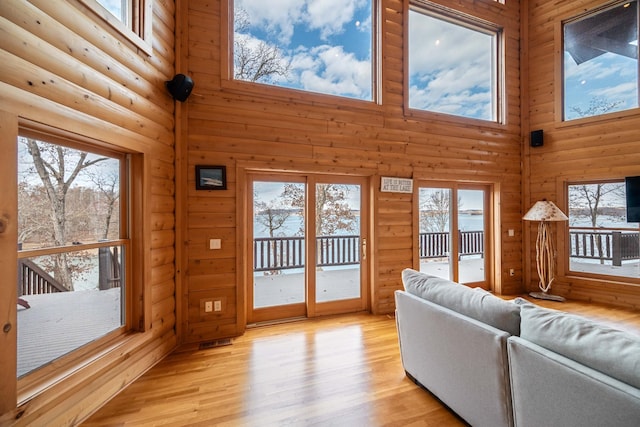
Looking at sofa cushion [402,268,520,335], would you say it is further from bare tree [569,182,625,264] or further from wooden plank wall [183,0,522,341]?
bare tree [569,182,625,264]

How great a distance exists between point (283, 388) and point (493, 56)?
595 centimetres

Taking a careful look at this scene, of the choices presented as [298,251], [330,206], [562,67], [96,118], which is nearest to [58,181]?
[96,118]

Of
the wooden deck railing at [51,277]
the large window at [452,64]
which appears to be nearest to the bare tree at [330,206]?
the large window at [452,64]

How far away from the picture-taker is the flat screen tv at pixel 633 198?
12.5 ft

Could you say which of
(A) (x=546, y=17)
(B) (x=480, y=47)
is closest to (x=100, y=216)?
(B) (x=480, y=47)

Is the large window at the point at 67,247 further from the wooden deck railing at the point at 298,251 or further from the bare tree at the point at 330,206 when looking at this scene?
the bare tree at the point at 330,206

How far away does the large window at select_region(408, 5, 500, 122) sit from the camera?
4.16 metres

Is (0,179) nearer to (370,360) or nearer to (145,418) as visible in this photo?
(145,418)

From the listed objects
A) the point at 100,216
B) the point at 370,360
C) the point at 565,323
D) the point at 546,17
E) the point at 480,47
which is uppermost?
the point at 546,17

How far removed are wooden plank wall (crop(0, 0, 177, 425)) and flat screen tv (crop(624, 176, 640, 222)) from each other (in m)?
6.06

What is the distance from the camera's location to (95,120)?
1.90 metres

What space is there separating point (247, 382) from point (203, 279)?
4.09 feet

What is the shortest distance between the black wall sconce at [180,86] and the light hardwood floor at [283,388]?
2626 mm

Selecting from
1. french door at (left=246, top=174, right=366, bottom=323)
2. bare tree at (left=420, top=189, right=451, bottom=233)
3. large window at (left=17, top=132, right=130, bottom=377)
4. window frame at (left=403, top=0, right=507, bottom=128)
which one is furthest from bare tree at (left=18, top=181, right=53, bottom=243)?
bare tree at (left=420, top=189, right=451, bottom=233)
